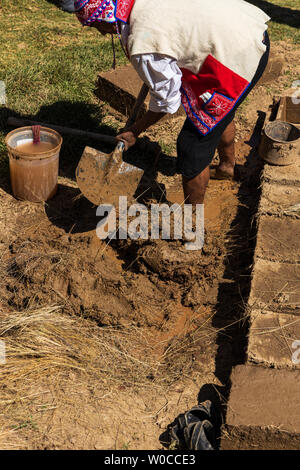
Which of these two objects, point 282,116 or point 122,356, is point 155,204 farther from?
point 282,116

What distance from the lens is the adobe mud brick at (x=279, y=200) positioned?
4219 mm

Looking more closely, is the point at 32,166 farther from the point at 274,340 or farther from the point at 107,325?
the point at 274,340

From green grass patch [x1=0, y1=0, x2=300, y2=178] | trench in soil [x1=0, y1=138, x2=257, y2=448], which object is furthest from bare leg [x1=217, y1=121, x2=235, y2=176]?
green grass patch [x1=0, y1=0, x2=300, y2=178]

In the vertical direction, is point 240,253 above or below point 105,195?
below

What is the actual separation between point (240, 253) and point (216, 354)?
983 millimetres

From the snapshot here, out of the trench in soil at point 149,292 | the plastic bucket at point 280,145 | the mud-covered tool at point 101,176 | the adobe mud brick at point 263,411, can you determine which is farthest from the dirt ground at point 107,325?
the plastic bucket at point 280,145

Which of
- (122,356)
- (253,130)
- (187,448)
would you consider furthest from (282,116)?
(187,448)

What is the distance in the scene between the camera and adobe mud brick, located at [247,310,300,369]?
3162 millimetres

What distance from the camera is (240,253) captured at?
4.14 m

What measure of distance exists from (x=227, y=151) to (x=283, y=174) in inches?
20.9

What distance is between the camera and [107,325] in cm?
356

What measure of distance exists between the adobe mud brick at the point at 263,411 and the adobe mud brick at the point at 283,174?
6.54ft

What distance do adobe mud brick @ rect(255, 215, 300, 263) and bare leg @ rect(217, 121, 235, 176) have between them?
842 mm

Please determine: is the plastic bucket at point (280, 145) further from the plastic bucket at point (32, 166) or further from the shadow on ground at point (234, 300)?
the plastic bucket at point (32, 166)
